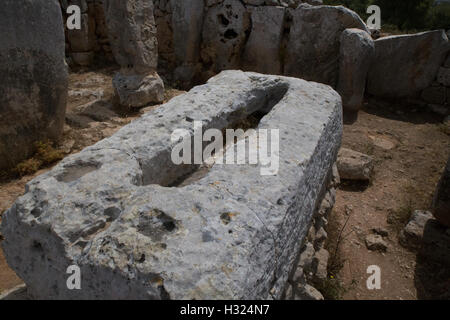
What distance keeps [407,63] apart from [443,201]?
10.6ft

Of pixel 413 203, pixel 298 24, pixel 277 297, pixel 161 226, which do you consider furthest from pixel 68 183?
pixel 298 24

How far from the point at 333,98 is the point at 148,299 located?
Answer: 6.61ft

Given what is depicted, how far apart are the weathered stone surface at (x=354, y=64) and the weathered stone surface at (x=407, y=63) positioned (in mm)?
339

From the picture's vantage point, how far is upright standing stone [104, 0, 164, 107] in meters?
4.52

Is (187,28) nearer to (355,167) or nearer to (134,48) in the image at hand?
(134,48)

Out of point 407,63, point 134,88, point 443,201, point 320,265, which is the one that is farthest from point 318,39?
point 320,265

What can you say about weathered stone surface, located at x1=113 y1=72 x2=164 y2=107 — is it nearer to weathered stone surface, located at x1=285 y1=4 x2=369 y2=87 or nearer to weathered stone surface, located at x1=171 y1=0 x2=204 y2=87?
weathered stone surface, located at x1=171 y1=0 x2=204 y2=87

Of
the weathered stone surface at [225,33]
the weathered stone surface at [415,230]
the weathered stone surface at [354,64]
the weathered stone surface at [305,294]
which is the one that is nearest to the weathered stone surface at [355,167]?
the weathered stone surface at [415,230]

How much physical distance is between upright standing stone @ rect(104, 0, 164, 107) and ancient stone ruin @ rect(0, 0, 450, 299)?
0.02 meters

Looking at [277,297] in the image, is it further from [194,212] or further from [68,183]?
[68,183]

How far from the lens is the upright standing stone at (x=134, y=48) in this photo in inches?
178

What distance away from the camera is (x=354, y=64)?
185 inches

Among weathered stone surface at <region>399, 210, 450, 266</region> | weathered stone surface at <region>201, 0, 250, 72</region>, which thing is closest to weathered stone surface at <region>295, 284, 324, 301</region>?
weathered stone surface at <region>399, 210, 450, 266</region>
